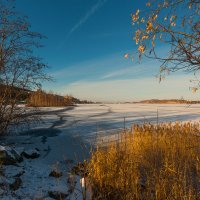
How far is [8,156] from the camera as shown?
4.82 m

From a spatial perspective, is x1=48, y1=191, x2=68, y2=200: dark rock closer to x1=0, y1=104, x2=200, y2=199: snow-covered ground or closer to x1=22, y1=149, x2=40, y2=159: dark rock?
x1=0, y1=104, x2=200, y2=199: snow-covered ground

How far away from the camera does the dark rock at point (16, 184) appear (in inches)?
155

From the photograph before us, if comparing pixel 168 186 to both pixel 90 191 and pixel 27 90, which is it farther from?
pixel 27 90

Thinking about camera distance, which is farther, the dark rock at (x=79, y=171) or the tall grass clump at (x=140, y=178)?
the dark rock at (x=79, y=171)

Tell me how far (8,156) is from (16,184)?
90 cm

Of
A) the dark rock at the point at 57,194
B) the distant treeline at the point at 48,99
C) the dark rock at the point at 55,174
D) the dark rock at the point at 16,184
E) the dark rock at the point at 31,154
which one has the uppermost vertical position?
the distant treeline at the point at 48,99

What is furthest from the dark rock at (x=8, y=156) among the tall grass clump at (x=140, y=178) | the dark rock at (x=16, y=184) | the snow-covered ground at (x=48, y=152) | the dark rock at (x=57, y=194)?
the tall grass clump at (x=140, y=178)

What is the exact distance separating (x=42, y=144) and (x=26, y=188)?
2.55 meters

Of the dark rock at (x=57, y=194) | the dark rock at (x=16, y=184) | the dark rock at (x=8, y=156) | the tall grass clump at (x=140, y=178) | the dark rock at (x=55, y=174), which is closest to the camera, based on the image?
the tall grass clump at (x=140, y=178)

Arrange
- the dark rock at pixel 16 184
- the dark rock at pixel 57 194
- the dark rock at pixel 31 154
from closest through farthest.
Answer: the dark rock at pixel 57 194, the dark rock at pixel 16 184, the dark rock at pixel 31 154

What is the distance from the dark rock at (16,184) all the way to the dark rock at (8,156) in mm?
653

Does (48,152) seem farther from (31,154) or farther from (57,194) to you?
(57,194)

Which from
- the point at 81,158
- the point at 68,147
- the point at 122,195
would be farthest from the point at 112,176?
the point at 68,147

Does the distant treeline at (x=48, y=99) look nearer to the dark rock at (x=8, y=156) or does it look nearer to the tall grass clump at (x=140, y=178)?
the dark rock at (x=8, y=156)
